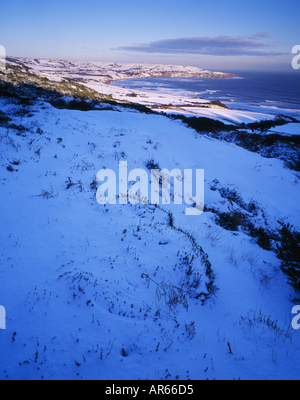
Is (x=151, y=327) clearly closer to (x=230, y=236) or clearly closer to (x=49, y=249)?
(x=49, y=249)

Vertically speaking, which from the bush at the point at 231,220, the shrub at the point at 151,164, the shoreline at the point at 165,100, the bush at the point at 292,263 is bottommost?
the bush at the point at 292,263

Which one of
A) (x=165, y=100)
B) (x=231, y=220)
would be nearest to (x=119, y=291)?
(x=231, y=220)

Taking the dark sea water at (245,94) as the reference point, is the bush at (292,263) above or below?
below

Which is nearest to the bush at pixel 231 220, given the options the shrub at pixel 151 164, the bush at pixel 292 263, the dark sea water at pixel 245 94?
the bush at pixel 292 263

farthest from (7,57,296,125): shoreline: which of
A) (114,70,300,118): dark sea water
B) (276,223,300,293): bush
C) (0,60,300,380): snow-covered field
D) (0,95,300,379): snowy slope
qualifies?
(276,223,300,293): bush

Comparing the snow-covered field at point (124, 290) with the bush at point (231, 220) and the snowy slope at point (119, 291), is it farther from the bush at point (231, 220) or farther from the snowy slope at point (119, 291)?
the bush at point (231, 220)

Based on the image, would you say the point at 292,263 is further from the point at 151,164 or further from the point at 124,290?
the point at 151,164
